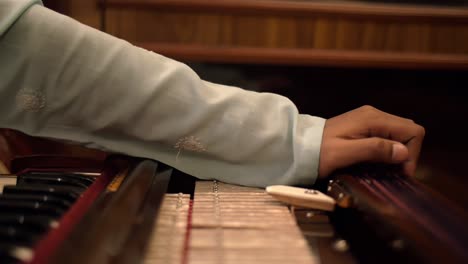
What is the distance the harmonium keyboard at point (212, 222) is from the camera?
0.41m

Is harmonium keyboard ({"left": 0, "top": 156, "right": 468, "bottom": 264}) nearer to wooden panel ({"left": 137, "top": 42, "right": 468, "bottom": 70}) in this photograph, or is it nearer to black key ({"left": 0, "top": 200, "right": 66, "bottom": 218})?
black key ({"left": 0, "top": 200, "right": 66, "bottom": 218})

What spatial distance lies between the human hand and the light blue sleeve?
17 mm

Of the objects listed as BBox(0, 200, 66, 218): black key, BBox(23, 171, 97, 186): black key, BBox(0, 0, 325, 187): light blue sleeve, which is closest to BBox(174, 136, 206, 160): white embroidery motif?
BBox(0, 0, 325, 187): light blue sleeve

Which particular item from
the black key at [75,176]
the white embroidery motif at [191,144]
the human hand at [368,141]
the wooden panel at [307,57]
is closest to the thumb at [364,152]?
the human hand at [368,141]

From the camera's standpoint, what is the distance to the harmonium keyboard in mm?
412

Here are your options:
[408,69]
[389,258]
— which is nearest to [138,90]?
[389,258]

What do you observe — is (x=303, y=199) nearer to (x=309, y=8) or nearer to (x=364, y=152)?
(x=364, y=152)

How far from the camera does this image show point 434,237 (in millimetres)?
423

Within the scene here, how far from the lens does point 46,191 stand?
571 millimetres

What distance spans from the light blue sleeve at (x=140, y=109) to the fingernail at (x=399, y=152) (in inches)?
3.8

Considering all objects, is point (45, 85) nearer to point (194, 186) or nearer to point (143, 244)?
point (194, 186)

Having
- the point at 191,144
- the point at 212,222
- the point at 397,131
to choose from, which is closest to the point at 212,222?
the point at 212,222

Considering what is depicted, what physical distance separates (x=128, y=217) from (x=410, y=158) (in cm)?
40

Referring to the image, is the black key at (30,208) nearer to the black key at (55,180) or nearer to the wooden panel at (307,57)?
the black key at (55,180)
